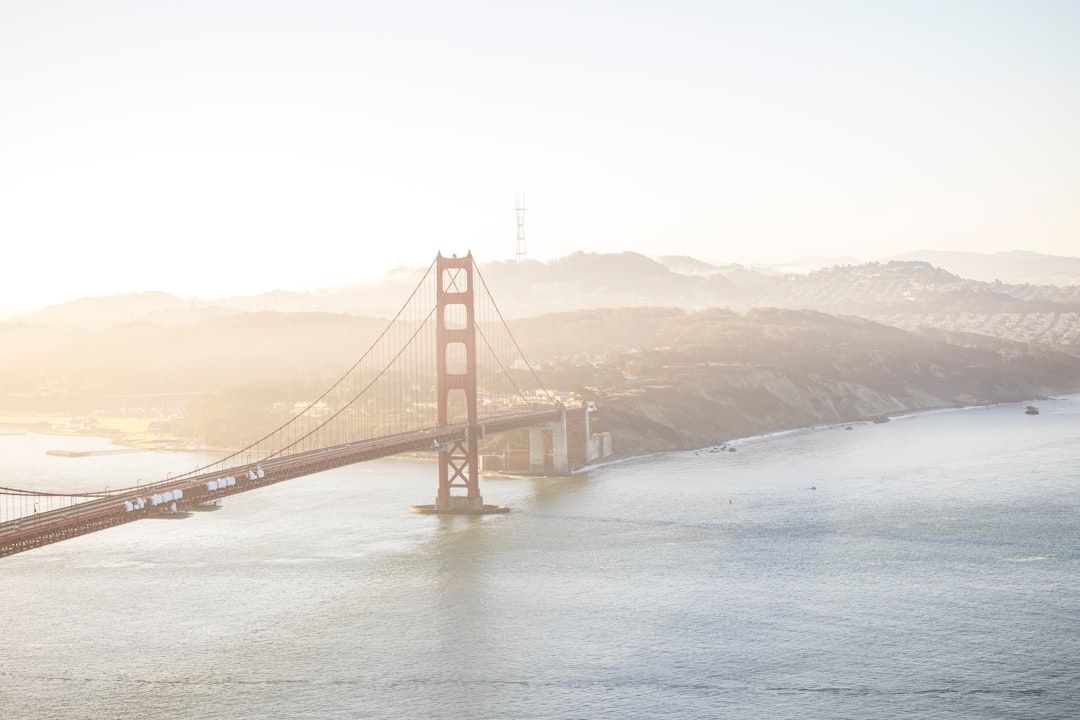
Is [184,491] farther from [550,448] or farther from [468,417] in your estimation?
[550,448]

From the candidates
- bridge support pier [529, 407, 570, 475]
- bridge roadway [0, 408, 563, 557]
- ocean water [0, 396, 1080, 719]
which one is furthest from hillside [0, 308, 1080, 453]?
bridge roadway [0, 408, 563, 557]

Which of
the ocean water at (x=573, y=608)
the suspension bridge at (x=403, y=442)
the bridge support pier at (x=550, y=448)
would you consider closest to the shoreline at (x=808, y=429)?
the bridge support pier at (x=550, y=448)

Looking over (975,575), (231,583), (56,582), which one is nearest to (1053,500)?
(975,575)

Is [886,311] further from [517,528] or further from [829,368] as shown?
[517,528]

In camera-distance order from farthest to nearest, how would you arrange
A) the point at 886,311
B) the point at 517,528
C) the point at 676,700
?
the point at 886,311
the point at 517,528
the point at 676,700

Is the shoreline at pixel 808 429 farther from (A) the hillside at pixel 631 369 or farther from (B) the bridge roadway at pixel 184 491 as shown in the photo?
(B) the bridge roadway at pixel 184 491

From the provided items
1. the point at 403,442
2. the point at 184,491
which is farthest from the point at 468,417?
the point at 184,491
